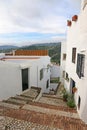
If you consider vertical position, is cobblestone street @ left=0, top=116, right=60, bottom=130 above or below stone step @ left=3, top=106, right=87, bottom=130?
above

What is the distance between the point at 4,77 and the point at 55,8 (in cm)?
715

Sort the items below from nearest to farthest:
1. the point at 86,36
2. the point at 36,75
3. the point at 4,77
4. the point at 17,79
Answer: the point at 86,36, the point at 4,77, the point at 17,79, the point at 36,75

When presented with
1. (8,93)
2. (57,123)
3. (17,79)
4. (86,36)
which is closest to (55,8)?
(86,36)

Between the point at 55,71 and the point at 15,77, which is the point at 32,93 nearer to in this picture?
the point at 15,77

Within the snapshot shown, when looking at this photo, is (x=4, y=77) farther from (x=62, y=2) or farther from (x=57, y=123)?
(x=62, y=2)

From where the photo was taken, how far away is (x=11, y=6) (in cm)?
1142

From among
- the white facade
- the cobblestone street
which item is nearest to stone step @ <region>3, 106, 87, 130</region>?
the cobblestone street

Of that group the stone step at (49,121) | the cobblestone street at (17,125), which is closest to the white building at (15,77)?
the stone step at (49,121)

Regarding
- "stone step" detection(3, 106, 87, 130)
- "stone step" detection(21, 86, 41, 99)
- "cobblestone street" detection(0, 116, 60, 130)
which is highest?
"cobblestone street" detection(0, 116, 60, 130)

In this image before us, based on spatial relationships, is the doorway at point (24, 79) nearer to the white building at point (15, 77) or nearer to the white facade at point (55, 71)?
the white building at point (15, 77)

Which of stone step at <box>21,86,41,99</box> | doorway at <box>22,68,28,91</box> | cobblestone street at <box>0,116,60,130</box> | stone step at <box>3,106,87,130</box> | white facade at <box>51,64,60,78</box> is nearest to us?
cobblestone street at <box>0,116,60,130</box>

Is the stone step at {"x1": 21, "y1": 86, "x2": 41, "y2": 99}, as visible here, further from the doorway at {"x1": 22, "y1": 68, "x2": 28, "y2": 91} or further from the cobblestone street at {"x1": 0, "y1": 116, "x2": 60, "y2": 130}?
the cobblestone street at {"x1": 0, "y1": 116, "x2": 60, "y2": 130}

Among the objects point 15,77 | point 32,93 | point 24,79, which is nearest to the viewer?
point 15,77

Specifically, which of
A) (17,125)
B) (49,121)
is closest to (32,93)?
(49,121)
